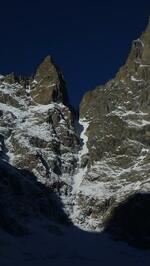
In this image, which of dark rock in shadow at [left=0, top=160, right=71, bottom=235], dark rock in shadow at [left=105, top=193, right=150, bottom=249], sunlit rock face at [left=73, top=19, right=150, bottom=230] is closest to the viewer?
dark rock in shadow at [left=0, top=160, right=71, bottom=235]

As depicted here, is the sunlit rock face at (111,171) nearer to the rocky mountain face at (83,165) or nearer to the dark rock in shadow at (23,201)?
the rocky mountain face at (83,165)

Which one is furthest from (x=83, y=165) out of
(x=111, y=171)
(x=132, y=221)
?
(x=132, y=221)

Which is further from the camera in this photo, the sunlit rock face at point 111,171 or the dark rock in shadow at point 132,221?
the sunlit rock face at point 111,171

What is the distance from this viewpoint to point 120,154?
7579 inches

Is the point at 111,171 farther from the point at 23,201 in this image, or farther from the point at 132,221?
the point at 23,201

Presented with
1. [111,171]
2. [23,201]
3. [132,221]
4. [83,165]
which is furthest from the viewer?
[83,165]

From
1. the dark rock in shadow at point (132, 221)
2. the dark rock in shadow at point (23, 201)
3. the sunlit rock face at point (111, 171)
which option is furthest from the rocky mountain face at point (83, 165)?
the dark rock in shadow at point (132, 221)

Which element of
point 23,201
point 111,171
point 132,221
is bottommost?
point 111,171

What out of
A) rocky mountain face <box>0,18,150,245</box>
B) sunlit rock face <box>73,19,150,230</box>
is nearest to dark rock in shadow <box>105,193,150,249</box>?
rocky mountain face <box>0,18,150,245</box>

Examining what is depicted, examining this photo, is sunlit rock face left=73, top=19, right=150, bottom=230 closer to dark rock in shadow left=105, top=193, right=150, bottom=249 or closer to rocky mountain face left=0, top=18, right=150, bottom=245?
rocky mountain face left=0, top=18, right=150, bottom=245

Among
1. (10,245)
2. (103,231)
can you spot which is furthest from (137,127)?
(10,245)

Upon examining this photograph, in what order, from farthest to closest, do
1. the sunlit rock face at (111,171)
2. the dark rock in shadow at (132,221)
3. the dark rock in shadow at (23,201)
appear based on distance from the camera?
the sunlit rock face at (111,171), the dark rock in shadow at (132,221), the dark rock in shadow at (23,201)

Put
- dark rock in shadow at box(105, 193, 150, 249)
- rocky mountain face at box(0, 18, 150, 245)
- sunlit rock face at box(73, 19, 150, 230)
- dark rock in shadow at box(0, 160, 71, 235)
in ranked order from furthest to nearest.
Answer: rocky mountain face at box(0, 18, 150, 245), sunlit rock face at box(73, 19, 150, 230), dark rock in shadow at box(105, 193, 150, 249), dark rock in shadow at box(0, 160, 71, 235)

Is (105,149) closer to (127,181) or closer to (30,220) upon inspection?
(127,181)
